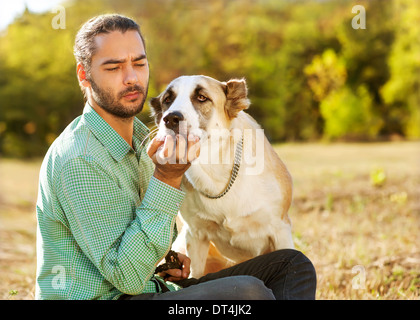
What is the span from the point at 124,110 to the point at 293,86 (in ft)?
46.8

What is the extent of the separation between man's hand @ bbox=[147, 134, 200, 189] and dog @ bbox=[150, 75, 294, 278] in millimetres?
579

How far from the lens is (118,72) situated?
2062 mm

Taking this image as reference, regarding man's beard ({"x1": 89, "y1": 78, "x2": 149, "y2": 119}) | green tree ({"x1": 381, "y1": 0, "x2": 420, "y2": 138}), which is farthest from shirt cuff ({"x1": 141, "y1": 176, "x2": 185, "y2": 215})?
green tree ({"x1": 381, "y1": 0, "x2": 420, "y2": 138})

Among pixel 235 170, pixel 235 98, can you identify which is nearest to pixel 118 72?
pixel 235 98

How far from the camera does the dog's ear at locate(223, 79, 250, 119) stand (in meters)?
2.56

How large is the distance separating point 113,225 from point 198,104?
2.95ft

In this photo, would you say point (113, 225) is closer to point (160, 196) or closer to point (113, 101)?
point (160, 196)

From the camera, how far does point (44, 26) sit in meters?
17.7

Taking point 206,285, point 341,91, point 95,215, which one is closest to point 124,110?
point 95,215

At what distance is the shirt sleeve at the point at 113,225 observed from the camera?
1740 millimetres

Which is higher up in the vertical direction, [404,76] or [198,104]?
[404,76]

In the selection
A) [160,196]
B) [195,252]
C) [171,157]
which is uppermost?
[171,157]

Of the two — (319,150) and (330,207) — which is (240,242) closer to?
(330,207)

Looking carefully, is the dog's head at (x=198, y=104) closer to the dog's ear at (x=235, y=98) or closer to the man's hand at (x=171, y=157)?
the dog's ear at (x=235, y=98)
